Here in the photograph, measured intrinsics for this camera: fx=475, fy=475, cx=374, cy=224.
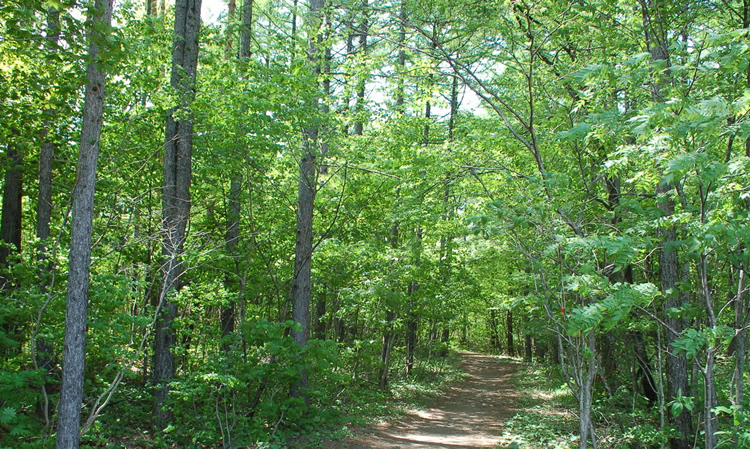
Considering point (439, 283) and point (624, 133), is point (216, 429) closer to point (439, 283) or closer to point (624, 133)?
point (624, 133)

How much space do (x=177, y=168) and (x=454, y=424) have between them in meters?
7.83

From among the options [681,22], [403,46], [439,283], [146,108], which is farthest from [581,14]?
[439,283]

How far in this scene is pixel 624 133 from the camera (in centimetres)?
494

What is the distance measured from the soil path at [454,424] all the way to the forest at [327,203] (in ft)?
3.63

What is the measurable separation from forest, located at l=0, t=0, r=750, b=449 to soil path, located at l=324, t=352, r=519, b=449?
1106 millimetres

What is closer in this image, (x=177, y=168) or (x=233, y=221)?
(x=177, y=168)

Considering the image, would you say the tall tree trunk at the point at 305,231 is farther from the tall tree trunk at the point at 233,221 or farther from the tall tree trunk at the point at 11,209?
the tall tree trunk at the point at 11,209

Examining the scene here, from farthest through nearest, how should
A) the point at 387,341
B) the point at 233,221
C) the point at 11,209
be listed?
the point at 387,341 → the point at 233,221 → the point at 11,209

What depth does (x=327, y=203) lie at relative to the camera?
10.3m

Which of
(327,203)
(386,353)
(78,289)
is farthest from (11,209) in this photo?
(386,353)

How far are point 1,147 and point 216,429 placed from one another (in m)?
5.68

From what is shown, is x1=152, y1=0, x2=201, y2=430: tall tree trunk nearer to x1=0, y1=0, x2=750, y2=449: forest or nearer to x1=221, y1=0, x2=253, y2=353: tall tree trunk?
x1=0, y1=0, x2=750, y2=449: forest

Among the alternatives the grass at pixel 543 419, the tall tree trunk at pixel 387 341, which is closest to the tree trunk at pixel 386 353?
the tall tree trunk at pixel 387 341

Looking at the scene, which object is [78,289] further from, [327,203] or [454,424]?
[454,424]
